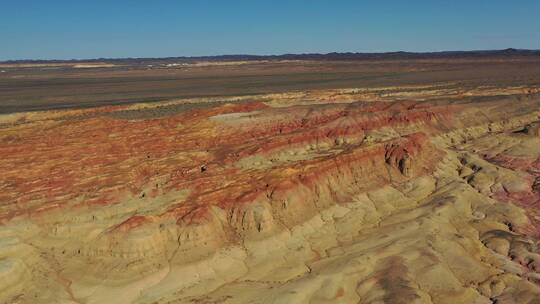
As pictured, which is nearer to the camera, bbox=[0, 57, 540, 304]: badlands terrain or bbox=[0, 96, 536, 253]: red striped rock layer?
bbox=[0, 57, 540, 304]: badlands terrain

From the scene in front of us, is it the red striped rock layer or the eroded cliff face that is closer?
the eroded cliff face

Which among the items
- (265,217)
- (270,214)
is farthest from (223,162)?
(265,217)

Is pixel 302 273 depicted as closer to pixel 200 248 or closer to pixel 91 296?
pixel 200 248

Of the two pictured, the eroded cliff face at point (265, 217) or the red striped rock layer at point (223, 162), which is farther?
the red striped rock layer at point (223, 162)

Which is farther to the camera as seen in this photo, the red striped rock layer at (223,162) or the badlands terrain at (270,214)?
the red striped rock layer at (223,162)

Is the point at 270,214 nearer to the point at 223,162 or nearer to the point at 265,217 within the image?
the point at 265,217
